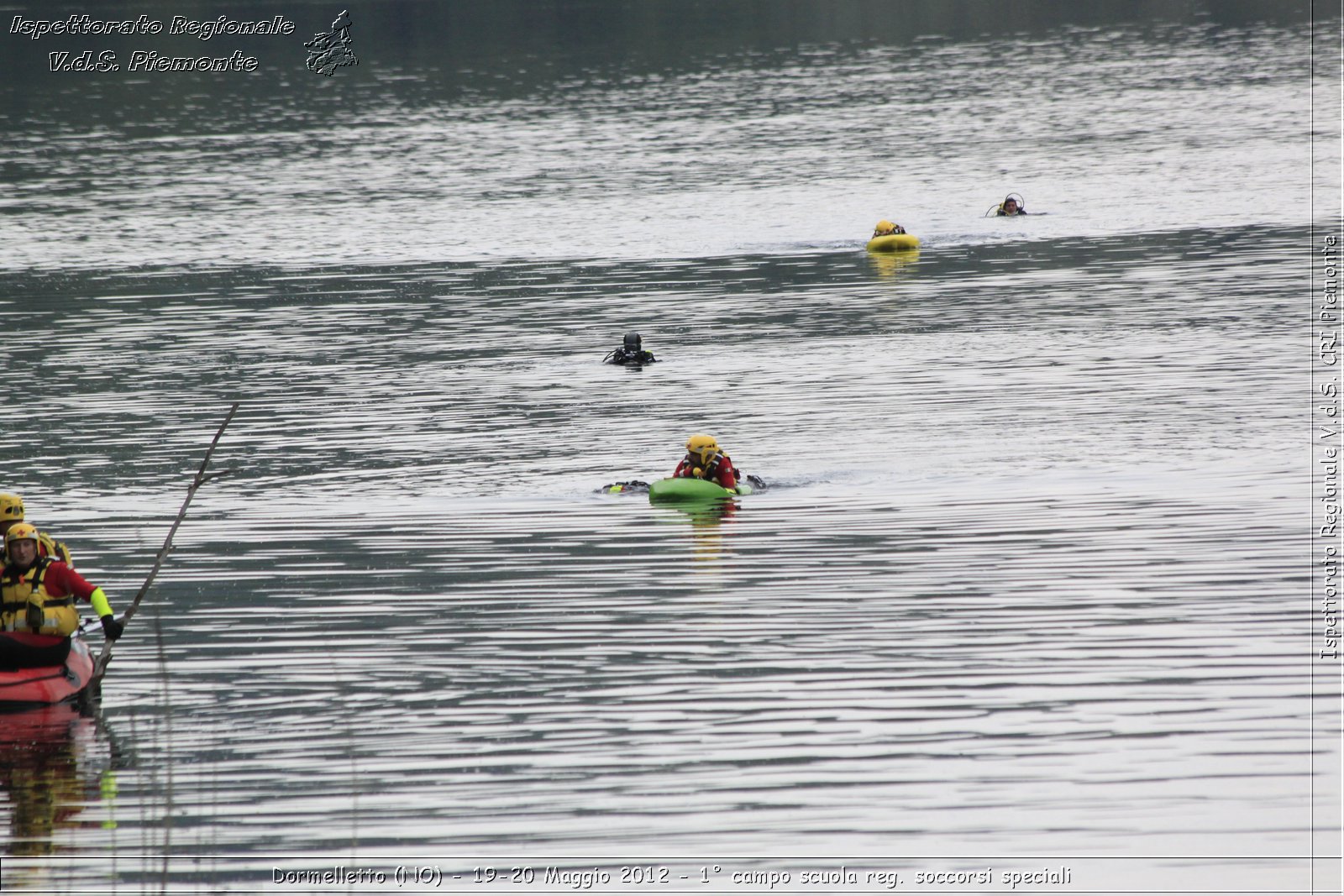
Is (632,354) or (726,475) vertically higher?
(726,475)

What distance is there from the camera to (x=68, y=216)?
68125 mm

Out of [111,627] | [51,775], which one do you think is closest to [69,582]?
[111,627]

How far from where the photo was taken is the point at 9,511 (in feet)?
62.1

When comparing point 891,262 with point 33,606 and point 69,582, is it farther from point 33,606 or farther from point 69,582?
point 33,606

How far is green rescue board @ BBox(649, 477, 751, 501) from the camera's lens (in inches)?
1082

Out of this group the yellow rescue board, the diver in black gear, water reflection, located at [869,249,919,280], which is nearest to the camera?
the diver in black gear

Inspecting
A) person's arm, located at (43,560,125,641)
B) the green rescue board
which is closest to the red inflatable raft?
person's arm, located at (43,560,125,641)

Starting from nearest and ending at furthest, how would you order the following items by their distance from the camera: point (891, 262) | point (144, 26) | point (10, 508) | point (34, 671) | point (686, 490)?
point (34, 671), point (10, 508), point (686, 490), point (891, 262), point (144, 26)

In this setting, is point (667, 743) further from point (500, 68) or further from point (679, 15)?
point (679, 15)

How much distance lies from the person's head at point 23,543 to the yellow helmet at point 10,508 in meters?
0.66

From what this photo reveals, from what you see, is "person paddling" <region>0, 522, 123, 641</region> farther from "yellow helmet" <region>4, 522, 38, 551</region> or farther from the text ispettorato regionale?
the text ispettorato regionale

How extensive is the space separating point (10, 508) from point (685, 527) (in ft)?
33.1

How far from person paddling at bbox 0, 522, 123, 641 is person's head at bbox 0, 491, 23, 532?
1.93 ft

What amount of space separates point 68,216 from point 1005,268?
34.8 metres
